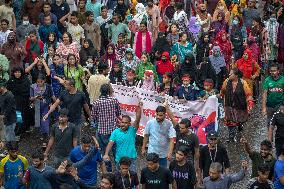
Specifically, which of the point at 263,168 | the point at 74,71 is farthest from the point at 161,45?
the point at 263,168

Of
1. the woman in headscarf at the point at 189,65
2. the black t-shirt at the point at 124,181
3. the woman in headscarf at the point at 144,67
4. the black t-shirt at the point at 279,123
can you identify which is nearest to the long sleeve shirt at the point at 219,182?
the black t-shirt at the point at 124,181

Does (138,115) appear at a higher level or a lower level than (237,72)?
lower

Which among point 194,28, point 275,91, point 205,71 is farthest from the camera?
point 194,28

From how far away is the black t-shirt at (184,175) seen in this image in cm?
1381

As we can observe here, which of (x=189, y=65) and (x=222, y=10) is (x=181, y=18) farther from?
(x=189, y=65)

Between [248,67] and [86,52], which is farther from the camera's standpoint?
[86,52]

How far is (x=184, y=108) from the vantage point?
1791 centimetres

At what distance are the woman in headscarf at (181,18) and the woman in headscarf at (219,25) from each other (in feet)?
2.45

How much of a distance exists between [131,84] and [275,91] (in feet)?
10.9

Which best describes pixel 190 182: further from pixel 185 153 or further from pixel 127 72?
pixel 127 72

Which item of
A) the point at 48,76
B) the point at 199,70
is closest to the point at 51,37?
the point at 48,76

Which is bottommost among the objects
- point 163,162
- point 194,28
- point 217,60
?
point 163,162

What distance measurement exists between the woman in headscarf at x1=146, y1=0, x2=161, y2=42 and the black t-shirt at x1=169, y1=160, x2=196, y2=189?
979cm

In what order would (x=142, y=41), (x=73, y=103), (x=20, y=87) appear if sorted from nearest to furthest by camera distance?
(x=73, y=103), (x=20, y=87), (x=142, y=41)
